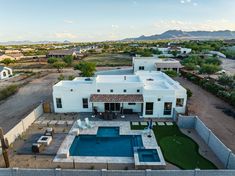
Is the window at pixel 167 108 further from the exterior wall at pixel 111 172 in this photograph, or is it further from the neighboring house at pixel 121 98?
the exterior wall at pixel 111 172

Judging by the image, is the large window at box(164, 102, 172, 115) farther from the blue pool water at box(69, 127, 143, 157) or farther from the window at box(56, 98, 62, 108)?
the window at box(56, 98, 62, 108)

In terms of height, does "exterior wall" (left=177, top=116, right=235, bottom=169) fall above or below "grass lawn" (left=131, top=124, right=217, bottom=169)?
above

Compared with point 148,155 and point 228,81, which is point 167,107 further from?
point 228,81

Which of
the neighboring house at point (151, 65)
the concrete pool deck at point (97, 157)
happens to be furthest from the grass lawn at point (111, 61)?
the concrete pool deck at point (97, 157)

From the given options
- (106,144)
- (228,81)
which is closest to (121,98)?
(106,144)

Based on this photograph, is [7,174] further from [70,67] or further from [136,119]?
[70,67]

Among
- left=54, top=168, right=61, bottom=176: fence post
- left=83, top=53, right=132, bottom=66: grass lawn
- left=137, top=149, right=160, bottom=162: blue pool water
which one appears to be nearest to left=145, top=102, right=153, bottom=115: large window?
left=137, top=149, right=160, bottom=162: blue pool water

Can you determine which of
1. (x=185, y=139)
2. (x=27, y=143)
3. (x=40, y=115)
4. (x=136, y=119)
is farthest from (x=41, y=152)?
(x=185, y=139)
